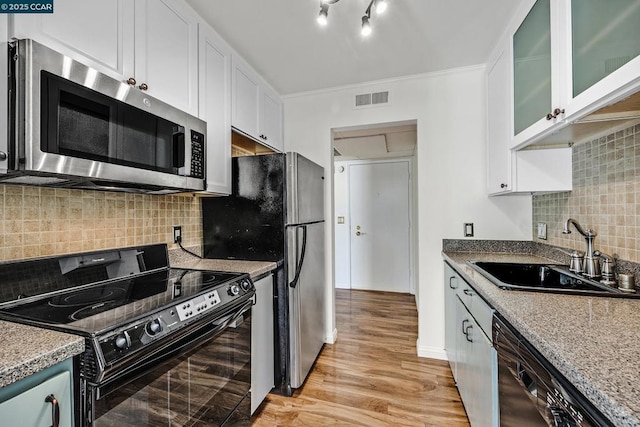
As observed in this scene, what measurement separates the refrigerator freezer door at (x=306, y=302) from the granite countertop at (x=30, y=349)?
125 cm

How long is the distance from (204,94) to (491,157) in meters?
2.05

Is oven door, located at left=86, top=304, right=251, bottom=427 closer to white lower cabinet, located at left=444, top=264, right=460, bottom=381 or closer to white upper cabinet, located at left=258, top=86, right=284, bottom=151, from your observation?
white lower cabinet, located at left=444, top=264, right=460, bottom=381

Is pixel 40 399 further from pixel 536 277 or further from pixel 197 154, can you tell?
pixel 536 277

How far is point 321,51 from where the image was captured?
205cm

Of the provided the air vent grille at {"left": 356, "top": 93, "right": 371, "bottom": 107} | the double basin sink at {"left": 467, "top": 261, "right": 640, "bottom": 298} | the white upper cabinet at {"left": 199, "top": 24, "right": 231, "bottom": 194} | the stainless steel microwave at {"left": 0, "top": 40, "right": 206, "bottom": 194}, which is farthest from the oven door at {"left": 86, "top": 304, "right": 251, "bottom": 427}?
the air vent grille at {"left": 356, "top": 93, "right": 371, "bottom": 107}

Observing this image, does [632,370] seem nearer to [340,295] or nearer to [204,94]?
[204,94]

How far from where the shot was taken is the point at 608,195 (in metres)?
1.40

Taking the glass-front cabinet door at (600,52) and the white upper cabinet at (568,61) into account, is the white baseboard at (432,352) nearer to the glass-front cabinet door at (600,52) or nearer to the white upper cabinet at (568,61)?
the white upper cabinet at (568,61)

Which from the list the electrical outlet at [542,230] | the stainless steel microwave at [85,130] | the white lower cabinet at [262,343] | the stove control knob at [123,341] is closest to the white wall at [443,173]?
the electrical outlet at [542,230]

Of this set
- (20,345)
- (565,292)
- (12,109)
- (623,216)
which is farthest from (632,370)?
(12,109)

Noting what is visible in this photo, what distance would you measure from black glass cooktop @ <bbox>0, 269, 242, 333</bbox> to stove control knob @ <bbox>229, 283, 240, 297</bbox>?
41mm

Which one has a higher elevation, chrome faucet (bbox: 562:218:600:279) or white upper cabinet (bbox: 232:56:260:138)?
white upper cabinet (bbox: 232:56:260:138)

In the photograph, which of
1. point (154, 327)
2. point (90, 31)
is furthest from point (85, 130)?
point (154, 327)

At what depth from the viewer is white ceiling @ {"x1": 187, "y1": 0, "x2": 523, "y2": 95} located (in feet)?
5.29
